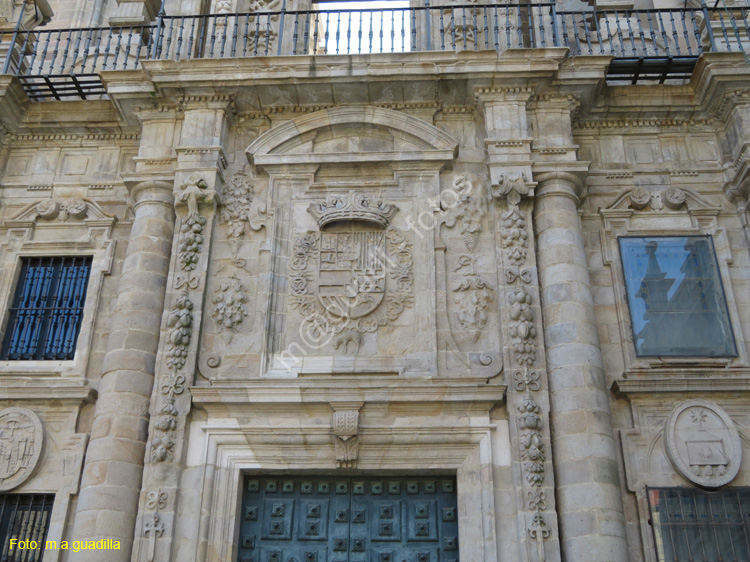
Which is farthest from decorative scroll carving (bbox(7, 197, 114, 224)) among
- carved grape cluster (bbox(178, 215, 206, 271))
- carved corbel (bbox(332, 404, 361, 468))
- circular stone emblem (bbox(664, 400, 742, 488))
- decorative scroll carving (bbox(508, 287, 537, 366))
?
circular stone emblem (bbox(664, 400, 742, 488))

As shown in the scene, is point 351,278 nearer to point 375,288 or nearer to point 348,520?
point 375,288

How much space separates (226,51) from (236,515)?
6255mm

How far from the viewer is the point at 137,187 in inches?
369

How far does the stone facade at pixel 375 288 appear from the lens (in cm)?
A: 779

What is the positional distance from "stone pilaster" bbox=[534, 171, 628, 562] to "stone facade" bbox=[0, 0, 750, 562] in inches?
1.1

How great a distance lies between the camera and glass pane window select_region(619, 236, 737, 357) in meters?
8.77

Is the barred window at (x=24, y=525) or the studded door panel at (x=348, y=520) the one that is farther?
the barred window at (x=24, y=525)

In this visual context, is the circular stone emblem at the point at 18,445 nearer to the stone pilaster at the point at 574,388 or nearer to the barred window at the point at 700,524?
the stone pilaster at the point at 574,388

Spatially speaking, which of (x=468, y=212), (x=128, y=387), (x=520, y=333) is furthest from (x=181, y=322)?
(x=520, y=333)

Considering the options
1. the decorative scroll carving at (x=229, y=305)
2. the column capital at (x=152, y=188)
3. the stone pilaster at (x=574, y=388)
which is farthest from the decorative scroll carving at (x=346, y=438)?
the column capital at (x=152, y=188)

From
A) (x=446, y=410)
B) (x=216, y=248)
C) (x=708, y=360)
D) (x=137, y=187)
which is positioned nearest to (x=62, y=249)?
(x=137, y=187)

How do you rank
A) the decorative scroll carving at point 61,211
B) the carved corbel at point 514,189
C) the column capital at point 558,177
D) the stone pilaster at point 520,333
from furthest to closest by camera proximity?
the decorative scroll carving at point 61,211, the column capital at point 558,177, the carved corbel at point 514,189, the stone pilaster at point 520,333

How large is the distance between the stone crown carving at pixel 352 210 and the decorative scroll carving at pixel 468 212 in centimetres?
73

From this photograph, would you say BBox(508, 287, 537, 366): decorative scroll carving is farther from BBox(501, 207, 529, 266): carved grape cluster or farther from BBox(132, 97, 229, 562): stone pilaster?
BBox(132, 97, 229, 562): stone pilaster
